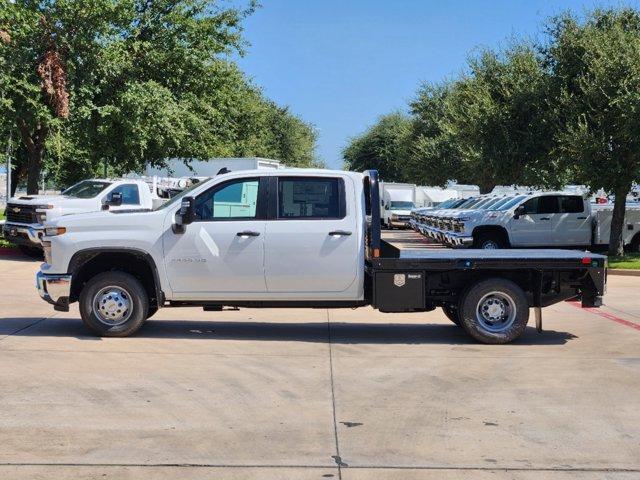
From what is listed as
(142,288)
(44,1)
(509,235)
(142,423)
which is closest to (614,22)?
(509,235)

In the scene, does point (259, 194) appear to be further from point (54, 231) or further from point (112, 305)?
point (54, 231)

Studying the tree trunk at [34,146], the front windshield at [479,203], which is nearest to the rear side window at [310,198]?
the tree trunk at [34,146]

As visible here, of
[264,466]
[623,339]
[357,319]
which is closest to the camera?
[264,466]

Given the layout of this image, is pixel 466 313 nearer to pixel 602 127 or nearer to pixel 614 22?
pixel 602 127

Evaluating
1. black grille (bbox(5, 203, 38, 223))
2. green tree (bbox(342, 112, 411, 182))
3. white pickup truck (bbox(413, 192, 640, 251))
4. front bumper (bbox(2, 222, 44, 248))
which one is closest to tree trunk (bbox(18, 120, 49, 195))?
black grille (bbox(5, 203, 38, 223))

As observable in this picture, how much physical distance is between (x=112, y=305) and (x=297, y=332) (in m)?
2.32

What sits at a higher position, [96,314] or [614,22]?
[614,22]

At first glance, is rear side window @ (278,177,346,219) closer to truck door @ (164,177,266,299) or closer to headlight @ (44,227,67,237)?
truck door @ (164,177,266,299)

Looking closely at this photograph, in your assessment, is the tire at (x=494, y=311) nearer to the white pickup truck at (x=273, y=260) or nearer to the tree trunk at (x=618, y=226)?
the white pickup truck at (x=273, y=260)

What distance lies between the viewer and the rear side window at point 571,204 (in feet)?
76.8

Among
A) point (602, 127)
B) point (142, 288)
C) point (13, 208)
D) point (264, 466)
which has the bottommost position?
point (264, 466)

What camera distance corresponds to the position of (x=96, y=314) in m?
Answer: 9.73

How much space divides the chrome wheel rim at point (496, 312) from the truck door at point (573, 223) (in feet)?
46.6

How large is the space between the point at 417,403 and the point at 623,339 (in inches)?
175
